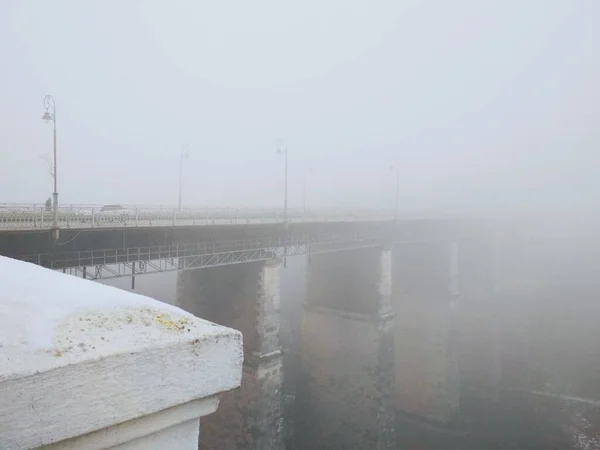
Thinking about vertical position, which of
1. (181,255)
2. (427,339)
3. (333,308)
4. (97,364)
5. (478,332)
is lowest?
(478,332)

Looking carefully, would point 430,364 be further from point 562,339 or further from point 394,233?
point 562,339

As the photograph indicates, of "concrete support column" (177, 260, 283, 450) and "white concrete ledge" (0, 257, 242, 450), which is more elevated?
"white concrete ledge" (0, 257, 242, 450)

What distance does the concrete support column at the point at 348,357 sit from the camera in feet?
72.5

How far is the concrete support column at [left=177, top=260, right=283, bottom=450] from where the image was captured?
16.7m

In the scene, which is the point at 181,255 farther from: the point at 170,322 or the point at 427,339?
the point at 427,339

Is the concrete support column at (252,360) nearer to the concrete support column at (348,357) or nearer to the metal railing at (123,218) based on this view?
the metal railing at (123,218)

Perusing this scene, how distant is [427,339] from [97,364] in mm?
29316

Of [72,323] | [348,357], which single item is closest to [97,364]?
[72,323]

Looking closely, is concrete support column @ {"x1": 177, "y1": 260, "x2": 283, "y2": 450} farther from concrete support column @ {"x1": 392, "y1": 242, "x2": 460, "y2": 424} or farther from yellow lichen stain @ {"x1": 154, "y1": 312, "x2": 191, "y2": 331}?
yellow lichen stain @ {"x1": 154, "y1": 312, "x2": 191, "y2": 331}

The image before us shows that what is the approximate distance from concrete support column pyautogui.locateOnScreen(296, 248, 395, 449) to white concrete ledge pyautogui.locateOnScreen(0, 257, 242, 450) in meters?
21.6

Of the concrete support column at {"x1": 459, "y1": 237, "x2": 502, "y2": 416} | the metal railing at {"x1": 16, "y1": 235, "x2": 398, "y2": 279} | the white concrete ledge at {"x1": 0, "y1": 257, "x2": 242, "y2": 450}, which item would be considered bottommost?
the concrete support column at {"x1": 459, "y1": 237, "x2": 502, "y2": 416}

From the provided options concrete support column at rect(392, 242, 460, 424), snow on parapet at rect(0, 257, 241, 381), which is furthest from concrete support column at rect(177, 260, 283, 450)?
snow on parapet at rect(0, 257, 241, 381)

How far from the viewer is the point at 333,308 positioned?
24125 mm

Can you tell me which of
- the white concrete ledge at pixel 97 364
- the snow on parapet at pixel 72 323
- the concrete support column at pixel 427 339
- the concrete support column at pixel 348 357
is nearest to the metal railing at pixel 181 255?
the concrete support column at pixel 348 357
